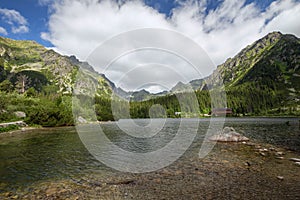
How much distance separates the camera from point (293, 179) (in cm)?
1190

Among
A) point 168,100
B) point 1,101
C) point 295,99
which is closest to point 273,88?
point 295,99

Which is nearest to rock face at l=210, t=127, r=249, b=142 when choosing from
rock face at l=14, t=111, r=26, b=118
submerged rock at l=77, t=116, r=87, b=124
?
rock face at l=14, t=111, r=26, b=118

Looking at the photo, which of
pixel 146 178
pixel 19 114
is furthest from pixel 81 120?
pixel 146 178

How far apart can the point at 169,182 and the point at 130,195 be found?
9.78ft

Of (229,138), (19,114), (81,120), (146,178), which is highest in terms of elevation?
(19,114)

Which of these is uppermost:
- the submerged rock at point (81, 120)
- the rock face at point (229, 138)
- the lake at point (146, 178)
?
the submerged rock at point (81, 120)

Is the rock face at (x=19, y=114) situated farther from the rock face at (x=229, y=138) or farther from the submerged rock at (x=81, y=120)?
the rock face at (x=229, y=138)

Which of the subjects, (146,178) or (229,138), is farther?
(229,138)

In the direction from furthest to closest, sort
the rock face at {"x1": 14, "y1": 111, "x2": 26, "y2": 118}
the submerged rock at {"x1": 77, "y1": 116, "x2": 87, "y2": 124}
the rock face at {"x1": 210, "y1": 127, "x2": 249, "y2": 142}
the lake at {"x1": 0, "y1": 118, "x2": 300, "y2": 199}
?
the submerged rock at {"x1": 77, "y1": 116, "x2": 87, "y2": 124}, the rock face at {"x1": 14, "y1": 111, "x2": 26, "y2": 118}, the rock face at {"x1": 210, "y1": 127, "x2": 249, "y2": 142}, the lake at {"x1": 0, "y1": 118, "x2": 300, "y2": 199}

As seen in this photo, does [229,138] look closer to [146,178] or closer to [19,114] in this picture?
[146,178]

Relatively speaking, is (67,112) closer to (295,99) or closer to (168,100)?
(168,100)

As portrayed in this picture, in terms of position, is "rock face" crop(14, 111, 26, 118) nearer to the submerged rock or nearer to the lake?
the submerged rock

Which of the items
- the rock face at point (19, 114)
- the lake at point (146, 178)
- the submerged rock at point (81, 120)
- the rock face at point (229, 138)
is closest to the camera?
the lake at point (146, 178)

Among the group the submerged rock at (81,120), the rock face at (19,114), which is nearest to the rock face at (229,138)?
the rock face at (19,114)
